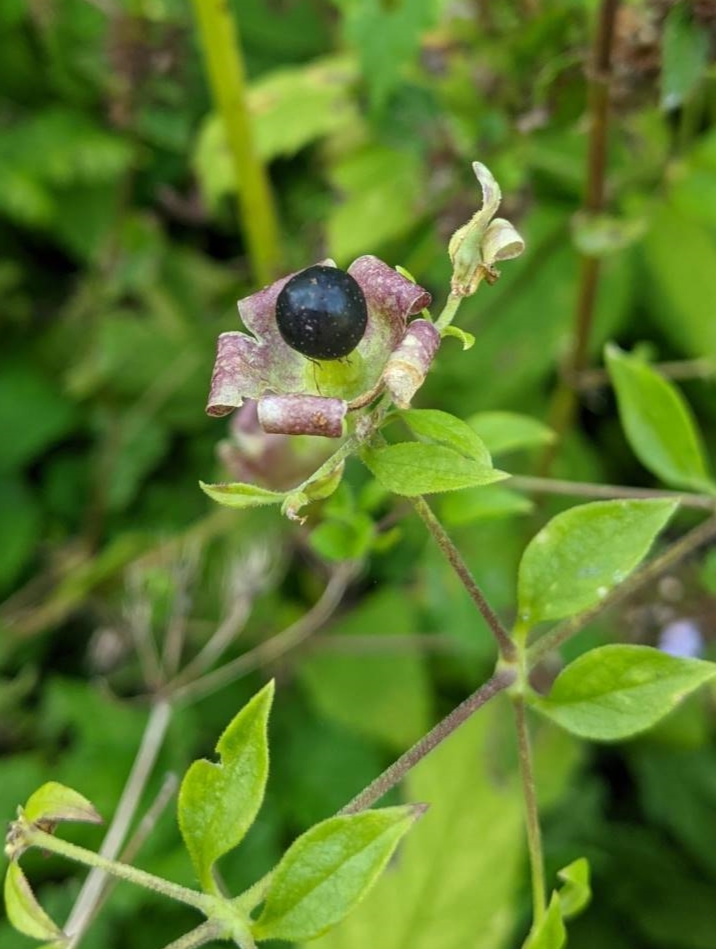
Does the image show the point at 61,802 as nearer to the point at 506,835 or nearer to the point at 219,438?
the point at 506,835

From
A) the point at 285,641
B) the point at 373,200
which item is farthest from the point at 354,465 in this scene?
the point at 373,200

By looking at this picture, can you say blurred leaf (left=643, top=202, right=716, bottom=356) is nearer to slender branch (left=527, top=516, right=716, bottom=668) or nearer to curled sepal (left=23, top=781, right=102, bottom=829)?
slender branch (left=527, top=516, right=716, bottom=668)

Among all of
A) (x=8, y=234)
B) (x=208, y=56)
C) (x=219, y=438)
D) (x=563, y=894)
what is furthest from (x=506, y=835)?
(x=8, y=234)

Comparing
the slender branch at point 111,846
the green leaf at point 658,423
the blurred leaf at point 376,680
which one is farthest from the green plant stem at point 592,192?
the slender branch at point 111,846

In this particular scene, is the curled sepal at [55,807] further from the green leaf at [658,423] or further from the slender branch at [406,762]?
the green leaf at [658,423]

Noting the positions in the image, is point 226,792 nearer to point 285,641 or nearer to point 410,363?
point 410,363
